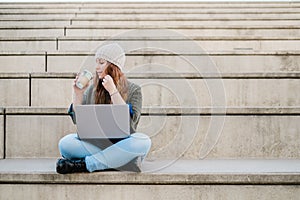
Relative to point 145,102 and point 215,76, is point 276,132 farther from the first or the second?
point 145,102

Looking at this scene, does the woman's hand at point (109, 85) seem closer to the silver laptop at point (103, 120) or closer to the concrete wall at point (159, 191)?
the silver laptop at point (103, 120)

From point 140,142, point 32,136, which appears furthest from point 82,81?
point 32,136

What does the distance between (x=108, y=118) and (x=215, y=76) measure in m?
Answer: 0.98

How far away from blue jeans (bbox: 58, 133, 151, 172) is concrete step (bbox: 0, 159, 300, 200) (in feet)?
0.19

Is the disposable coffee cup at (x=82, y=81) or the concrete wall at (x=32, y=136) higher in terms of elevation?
the disposable coffee cup at (x=82, y=81)

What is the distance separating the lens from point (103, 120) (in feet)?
6.35

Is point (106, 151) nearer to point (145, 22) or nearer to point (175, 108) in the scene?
point (175, 108)

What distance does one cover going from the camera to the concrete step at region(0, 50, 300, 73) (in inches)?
119

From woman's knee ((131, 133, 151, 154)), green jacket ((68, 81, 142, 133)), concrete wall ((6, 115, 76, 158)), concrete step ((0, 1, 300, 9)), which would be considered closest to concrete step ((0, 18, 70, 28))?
concrete step ((0, 1, 300, 9))

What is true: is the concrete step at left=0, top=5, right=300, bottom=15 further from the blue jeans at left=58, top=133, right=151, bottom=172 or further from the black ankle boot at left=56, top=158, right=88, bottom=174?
the black ankle boot at left=56, top=158, right=88, bottom=174

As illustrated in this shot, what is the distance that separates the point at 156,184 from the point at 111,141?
0.88ft

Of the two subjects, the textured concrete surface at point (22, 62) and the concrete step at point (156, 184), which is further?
the textured concrete surface at point (22, 62)

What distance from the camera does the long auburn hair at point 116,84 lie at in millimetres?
2105

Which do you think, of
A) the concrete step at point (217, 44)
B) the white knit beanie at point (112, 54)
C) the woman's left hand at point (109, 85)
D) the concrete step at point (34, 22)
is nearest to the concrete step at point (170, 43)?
the concrete step at point (217, 44)
